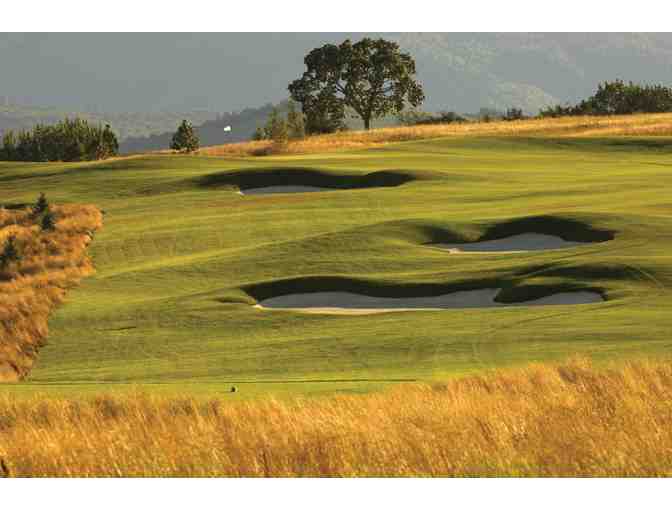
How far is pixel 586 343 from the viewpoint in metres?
20.2

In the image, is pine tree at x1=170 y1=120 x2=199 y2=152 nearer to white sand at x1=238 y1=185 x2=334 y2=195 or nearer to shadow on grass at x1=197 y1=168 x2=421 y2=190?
shadow on grass at x1=197 y1=168 x2=421 y2=190

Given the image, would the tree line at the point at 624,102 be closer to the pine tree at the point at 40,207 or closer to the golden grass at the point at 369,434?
the pine tree at the point at 40,207

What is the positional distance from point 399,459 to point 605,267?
16.9 metres

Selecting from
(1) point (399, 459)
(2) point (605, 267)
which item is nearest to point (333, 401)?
(1) point (399, 459)

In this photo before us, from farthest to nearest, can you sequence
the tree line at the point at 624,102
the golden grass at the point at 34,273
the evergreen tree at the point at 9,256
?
the tree line at the point at 624,102 → the evergreen tree at the point at 9,256 → the golden grass at the point at 34,273

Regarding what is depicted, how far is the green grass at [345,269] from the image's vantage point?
20.4 m

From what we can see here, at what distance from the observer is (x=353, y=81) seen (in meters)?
104

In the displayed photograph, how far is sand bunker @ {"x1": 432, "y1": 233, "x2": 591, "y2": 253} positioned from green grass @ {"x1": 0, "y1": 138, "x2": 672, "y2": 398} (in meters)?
0.41

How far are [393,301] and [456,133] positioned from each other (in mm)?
50814

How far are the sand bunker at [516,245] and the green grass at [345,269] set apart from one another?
1.33ft

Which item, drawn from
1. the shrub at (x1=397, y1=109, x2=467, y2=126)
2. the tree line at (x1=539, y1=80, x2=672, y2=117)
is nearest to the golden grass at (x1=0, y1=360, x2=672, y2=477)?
the shrub at (x1=397, y1=109, x2=467, y2=126)

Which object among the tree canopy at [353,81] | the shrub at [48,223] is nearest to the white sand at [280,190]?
the shrub at [48,223]

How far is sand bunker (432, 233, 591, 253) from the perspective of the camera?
33719 millimetres
